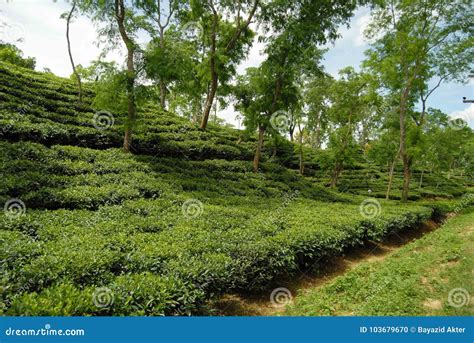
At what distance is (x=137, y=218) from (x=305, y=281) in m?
5.69

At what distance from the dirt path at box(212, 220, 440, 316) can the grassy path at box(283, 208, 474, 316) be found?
458 mm

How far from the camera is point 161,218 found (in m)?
9.77

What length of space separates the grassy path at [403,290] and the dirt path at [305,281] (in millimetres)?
458

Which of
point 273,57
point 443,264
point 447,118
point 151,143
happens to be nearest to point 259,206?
point 443,264

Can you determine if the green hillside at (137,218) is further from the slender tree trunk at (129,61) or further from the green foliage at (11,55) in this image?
the green foliage at (11,55)

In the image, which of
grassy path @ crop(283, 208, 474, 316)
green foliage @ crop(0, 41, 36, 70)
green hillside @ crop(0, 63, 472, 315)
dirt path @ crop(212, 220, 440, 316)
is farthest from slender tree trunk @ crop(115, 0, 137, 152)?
green foliage @ crop(0, 41, 36, 70)

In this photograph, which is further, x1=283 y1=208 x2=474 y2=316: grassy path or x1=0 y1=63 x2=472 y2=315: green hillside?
x1=283 y1=208 x2=474 y2=316: grassy path

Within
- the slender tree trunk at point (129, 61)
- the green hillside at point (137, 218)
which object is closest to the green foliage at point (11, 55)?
the green hillside at point (137, 218)

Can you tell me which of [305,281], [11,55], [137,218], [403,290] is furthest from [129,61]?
[11,55]

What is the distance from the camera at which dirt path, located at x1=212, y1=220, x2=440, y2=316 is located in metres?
7.15

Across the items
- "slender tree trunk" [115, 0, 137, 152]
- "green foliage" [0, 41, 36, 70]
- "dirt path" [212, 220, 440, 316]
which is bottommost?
"dirt path" [212, 220, 440, 316]

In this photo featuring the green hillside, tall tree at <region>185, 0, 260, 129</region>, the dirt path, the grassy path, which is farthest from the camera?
tall tree at <region>185, 0, 260, 129</region>

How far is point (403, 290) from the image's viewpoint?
7328mm

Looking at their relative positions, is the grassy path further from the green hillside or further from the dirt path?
the green hillside
